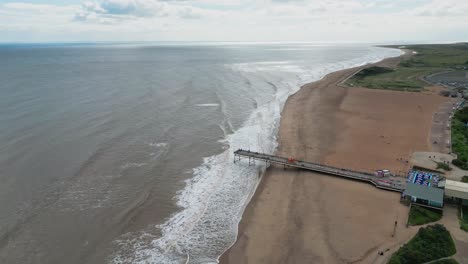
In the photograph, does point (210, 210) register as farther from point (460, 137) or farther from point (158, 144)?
point (460, 137)

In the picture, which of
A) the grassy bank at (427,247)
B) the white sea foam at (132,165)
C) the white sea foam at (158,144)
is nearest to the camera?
the grassy bank at (427,247)

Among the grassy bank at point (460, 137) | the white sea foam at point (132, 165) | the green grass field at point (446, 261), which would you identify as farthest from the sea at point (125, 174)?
the grassy bank at point (460, 137)

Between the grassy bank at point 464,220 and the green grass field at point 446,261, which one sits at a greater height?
the green grass field at point 446,261

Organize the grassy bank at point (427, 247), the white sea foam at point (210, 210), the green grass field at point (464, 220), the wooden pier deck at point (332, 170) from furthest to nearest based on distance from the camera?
1. the wooden pier deck at point (332, 170)
2. the green grass field at point (464, 220)
3. the white sea foam at point (210, 210)
4. the grassy bank at point (427, 247)

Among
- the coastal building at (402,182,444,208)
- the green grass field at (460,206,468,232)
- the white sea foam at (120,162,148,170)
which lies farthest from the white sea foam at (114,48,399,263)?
the green grass field at (460,206,468,232)

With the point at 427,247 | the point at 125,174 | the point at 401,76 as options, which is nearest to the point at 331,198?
the point at 427,247

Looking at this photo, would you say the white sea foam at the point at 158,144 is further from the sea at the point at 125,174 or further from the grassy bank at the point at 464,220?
the grassy bank at the point at 464,220

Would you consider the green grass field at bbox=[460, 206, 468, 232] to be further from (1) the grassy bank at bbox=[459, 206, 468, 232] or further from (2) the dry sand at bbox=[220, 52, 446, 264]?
(2) the dry sand at bbox=[220, 52, 446, 264]

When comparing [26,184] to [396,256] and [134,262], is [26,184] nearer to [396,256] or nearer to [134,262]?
[134,262]
